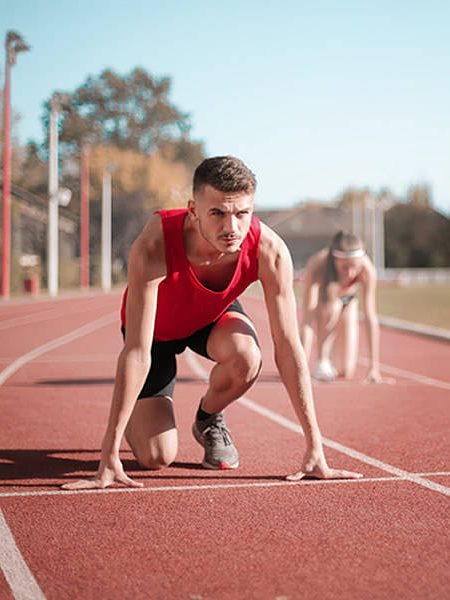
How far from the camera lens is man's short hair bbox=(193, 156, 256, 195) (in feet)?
15.3

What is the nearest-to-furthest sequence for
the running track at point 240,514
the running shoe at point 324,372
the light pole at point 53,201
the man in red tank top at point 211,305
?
1. the running track at point 240,514
2. the man in red tank top at point 211,305
3. the running shoe at point 324,372
4. the light pole at point 53,201

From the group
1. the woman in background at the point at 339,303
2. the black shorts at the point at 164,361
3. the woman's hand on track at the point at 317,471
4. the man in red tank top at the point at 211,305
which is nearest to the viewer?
the man in red tank top at the point at 211,305

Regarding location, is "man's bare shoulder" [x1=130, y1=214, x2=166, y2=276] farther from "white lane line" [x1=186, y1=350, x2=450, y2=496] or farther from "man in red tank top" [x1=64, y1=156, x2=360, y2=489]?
"white lane line" [x1=186, y1=350, x2=450, y2=496]

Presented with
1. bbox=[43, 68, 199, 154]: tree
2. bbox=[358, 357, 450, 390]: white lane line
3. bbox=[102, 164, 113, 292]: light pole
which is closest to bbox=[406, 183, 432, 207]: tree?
bbox=[43, 68, 199, 154]: tree

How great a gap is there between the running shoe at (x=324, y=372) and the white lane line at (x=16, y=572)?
23.3ft

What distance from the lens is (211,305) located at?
5.48 meters

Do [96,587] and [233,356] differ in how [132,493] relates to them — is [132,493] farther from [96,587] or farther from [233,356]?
[96,587]

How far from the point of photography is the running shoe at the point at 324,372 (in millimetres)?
11133

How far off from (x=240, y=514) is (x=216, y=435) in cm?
126

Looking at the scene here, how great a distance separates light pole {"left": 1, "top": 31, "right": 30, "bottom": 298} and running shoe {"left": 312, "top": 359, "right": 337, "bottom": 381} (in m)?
24.7

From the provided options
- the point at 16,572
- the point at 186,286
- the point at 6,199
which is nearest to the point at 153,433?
the point at 186,286

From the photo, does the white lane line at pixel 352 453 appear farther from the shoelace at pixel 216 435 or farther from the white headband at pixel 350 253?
the white headband at pixel 350 253

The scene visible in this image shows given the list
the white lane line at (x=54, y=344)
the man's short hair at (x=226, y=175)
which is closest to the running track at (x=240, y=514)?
the man's short hair at (x=226, y=175)

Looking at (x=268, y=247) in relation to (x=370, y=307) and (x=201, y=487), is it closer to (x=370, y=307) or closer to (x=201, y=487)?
(x=201, y=487)
